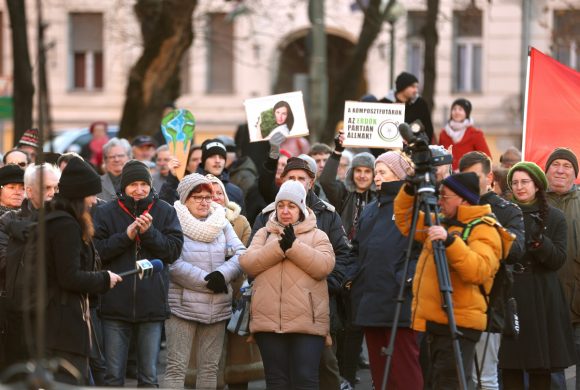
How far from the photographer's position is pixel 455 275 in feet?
29.5

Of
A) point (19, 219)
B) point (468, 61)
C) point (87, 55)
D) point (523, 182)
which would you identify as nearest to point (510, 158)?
point (523, 182)

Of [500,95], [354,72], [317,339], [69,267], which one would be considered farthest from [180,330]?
[500,95]

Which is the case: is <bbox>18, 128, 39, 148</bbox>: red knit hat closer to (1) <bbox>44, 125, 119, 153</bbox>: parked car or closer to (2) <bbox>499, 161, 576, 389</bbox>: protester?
(2) <bbox>499, 161, 576, 389</bbox>: protester

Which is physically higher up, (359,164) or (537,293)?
(359,164)

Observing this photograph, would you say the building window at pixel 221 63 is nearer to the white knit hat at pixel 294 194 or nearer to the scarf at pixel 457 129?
the scarf at pixel 457 129

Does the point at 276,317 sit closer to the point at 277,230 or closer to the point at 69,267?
the point at 277,230

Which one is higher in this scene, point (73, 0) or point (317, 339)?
point (73, 0)

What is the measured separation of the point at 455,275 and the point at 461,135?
6.30 meters

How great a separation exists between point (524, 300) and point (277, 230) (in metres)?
1.93

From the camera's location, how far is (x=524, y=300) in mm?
10891

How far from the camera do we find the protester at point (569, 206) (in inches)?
446

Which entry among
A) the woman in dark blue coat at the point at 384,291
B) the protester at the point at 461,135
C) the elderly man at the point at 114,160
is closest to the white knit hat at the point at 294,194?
the woman in dark blue coat at the point at 384,291

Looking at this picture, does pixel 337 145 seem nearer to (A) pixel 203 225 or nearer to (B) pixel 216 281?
(A) pixel 203 225

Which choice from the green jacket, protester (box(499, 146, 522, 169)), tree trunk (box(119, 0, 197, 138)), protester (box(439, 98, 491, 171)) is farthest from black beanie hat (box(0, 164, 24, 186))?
tree trunk (box(119, 0, 197, 138))
